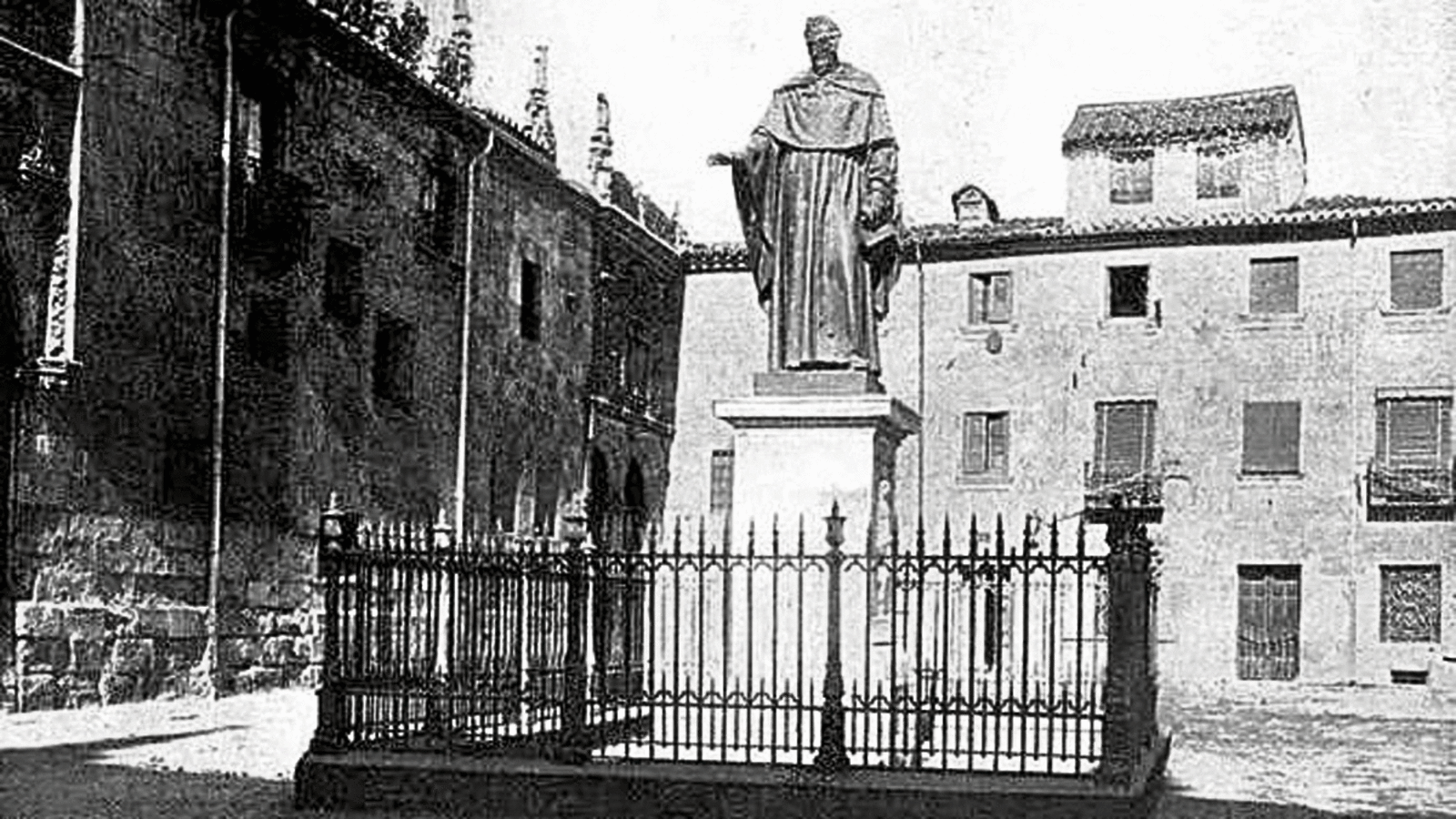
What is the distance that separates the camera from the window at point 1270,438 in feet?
109

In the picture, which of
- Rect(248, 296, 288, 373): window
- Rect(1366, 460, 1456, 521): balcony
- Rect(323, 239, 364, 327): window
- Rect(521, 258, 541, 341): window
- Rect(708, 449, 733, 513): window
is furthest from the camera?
Rect(708, 449, 733, 513): window

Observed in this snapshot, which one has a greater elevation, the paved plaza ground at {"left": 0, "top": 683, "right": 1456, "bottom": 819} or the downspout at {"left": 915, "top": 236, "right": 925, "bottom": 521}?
the downspout at {"left": 915, "top": 236, "right": 925, "bottom": 521}

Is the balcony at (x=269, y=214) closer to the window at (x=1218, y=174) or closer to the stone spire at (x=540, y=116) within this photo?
the stone spire at (x=540, y=116)

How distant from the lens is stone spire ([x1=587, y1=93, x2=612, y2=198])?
3397cm

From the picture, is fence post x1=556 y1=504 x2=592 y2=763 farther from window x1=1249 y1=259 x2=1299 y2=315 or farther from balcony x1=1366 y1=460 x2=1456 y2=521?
window x1=1249 y1=259 x2=1299 y2=315

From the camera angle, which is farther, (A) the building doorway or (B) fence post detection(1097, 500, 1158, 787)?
(A) the building doorway

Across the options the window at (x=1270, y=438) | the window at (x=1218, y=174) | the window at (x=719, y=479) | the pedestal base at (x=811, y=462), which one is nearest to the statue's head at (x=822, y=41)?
the pedestal base at (x=811, y=462)

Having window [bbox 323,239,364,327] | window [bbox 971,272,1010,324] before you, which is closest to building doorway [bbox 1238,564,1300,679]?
window [bbox 971,272,1010,324]

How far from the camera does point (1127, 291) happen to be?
3506cm

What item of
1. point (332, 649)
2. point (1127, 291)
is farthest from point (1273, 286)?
point (332, 649)

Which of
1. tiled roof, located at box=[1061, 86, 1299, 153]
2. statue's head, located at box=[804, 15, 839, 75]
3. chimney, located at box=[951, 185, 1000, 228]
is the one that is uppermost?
tiled roof, located at box=[1061, 86, 1299, 153]

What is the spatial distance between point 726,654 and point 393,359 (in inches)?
646

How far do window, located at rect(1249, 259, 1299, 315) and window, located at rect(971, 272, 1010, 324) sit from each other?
4.67 m

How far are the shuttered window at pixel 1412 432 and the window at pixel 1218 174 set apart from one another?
5654 mm
